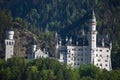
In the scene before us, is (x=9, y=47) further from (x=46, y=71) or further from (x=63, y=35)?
(x=63, y=35)

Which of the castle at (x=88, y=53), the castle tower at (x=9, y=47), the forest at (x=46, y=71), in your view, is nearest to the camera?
the forest at (x=46, y=71)

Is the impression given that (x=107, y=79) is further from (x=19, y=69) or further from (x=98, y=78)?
(x=19, y=69)

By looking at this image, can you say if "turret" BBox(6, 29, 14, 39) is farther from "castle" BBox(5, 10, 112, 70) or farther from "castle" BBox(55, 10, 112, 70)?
"castle" BBox(55, 10, 112, 70)

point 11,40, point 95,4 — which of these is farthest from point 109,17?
point 11,40

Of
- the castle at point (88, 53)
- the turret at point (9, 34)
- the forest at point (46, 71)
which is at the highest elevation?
the turret at point (9, 34)

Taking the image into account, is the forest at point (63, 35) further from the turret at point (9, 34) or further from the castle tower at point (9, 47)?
the turret at point (9, 34)

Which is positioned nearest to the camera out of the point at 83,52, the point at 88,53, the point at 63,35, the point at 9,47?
the point at 88,53

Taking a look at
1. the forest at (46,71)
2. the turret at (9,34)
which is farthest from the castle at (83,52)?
the forest at (46,71)

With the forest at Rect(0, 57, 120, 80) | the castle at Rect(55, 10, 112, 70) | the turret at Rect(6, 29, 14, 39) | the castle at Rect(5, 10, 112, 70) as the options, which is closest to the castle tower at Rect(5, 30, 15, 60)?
the castle at Rect(5, 10, 112, 70)

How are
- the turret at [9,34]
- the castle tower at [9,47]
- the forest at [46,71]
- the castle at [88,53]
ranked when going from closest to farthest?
the forest at [46,71] < the castle at [88,53] < the castle tower at [9,47] < the turret at [9,34]

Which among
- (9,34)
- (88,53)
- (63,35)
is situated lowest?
(88,53)

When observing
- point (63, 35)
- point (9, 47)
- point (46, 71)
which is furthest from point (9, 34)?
point (63, 35)

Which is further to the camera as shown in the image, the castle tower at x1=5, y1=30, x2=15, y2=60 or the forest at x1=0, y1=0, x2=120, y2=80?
the castle tower at x1=5, y1=30, x2=15, y2=60

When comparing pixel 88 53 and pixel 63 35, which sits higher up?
pixel 63 35
